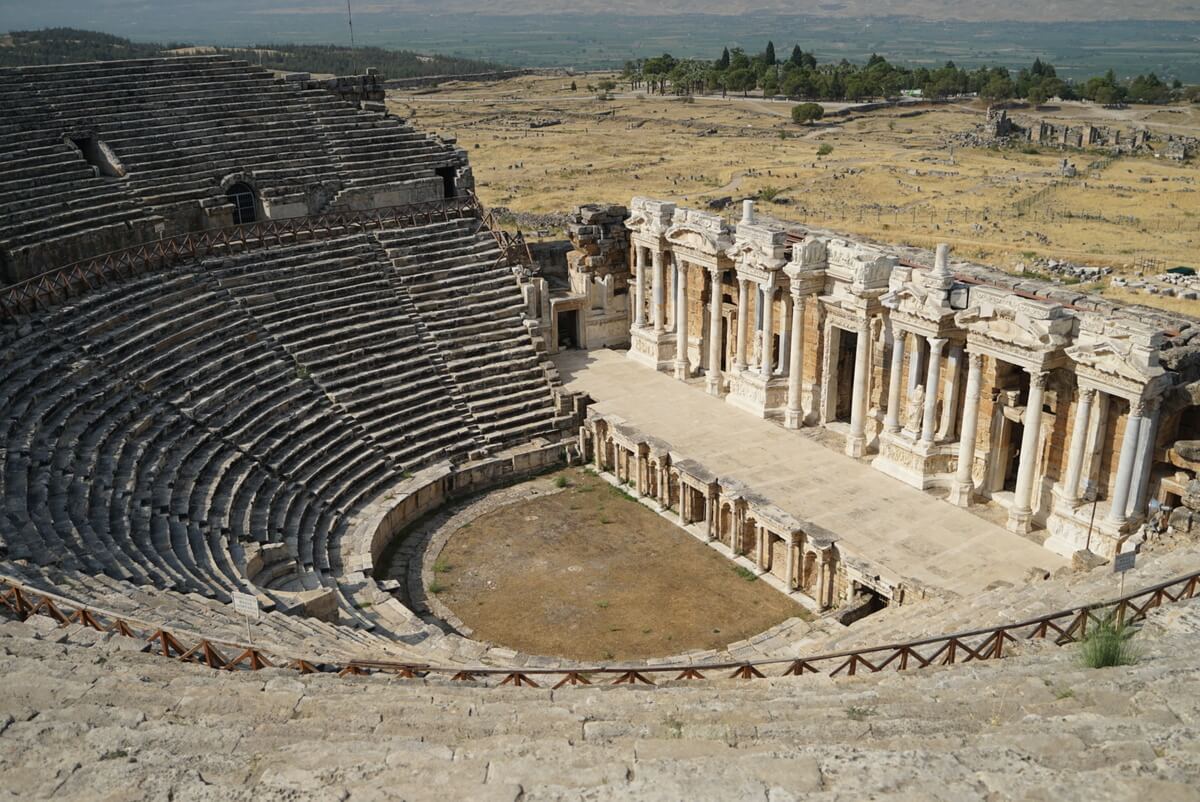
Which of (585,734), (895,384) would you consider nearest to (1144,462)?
(895,384)

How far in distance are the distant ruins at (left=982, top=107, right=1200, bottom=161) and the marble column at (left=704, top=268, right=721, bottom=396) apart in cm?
6422

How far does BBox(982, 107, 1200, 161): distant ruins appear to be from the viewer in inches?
3226

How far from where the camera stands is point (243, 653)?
1256 centimetres

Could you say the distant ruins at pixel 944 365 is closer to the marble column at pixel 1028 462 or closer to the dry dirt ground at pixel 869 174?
the marble column at pixel 1028 462

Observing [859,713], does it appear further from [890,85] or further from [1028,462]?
[890,85]

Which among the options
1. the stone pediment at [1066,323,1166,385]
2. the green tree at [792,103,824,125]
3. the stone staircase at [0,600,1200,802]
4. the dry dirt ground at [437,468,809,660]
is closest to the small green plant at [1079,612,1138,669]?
the stone staircase at [0,600,1200,802]

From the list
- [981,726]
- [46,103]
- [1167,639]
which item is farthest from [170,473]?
[1167,639]

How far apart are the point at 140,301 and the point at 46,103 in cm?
827

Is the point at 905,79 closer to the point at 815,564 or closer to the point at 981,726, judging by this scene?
the point at 815,564

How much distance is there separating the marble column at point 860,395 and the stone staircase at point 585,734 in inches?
516

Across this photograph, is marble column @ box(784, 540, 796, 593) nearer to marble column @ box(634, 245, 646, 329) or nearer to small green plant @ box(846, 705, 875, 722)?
small green plant @ box(846, 705, 875, 722)

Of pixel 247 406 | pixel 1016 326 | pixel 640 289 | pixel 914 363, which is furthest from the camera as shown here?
pixel 640 289

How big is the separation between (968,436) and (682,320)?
10755mm

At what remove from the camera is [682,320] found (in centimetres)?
3117
